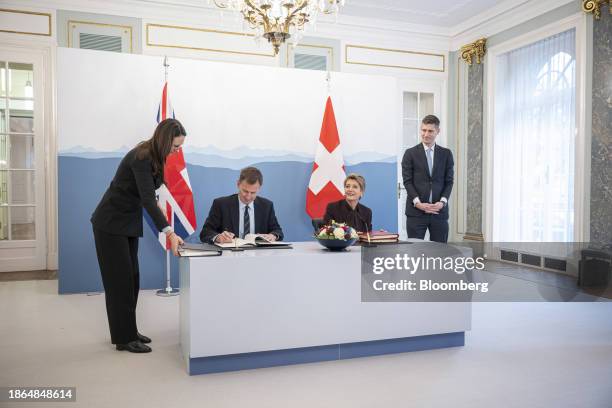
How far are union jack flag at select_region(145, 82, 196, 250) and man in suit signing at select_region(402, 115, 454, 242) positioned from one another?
6.43ft

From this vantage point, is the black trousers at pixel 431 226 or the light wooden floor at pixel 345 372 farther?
the black trousers at pixel 431 226

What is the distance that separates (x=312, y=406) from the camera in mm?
2156

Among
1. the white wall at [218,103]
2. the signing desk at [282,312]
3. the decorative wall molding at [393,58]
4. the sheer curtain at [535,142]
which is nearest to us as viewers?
the signing desk at [282,312]

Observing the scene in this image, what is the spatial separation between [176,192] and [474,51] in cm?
445

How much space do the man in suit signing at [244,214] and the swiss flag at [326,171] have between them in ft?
5.74

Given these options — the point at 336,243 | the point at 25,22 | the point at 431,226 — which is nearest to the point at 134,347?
the point at 336,243

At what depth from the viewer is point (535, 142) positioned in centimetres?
578

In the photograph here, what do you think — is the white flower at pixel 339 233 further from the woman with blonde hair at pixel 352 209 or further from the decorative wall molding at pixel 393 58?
the decorative wall molding at pixel 393 58

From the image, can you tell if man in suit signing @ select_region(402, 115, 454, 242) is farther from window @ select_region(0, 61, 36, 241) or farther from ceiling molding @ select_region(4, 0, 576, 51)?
window @ select_region(0, 61, 36, 241)

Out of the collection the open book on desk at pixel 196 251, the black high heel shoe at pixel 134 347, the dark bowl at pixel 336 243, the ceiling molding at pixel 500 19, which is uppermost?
the ceiling molding at pixel 500 19

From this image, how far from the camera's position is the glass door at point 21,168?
18.1ft

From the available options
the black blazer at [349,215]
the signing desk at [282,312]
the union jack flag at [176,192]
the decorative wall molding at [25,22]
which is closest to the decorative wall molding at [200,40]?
the decorative wall molding at [25,22]

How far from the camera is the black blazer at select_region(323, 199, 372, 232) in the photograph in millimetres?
3314

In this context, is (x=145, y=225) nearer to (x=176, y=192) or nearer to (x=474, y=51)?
(x=176, y=192)
